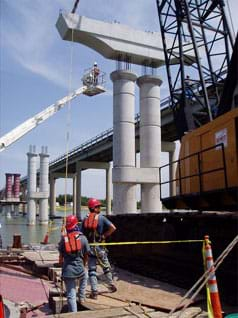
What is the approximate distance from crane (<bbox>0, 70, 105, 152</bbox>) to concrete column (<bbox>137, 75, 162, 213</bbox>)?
13.2 metres

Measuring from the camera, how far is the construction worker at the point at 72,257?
796 cm

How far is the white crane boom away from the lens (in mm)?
40156

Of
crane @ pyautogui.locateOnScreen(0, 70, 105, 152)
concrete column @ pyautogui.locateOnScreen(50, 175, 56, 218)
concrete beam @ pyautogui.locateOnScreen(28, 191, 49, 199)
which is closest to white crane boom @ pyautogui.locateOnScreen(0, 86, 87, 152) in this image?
crane @ pyautogui.locateOnScreen(0, 70, 105, 152)

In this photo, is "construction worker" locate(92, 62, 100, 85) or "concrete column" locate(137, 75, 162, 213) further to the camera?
"construction worker" locate(92, 62, 100, 85)

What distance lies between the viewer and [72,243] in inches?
314

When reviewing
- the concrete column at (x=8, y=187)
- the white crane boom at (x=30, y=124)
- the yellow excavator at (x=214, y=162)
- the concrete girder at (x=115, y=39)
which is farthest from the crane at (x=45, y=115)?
the concrete column at (x=8, y=187)

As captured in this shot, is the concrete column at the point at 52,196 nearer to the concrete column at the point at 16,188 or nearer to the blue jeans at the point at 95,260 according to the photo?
the concrete column at the point at 16,188

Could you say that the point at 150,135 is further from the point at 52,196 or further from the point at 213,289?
the point at 52,196

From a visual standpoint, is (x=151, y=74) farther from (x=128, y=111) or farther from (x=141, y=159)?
(x=141, y=159)

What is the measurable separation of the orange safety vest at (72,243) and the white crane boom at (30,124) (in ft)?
105

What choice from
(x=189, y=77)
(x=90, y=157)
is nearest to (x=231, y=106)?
(x=189, y=77)

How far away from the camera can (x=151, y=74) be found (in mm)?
36906

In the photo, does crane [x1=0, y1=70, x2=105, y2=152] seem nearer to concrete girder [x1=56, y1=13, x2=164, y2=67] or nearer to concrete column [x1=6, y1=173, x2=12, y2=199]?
concrete girder [x1=56, y1=13, x2=164, y2=67]

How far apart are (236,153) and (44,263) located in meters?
7.52
